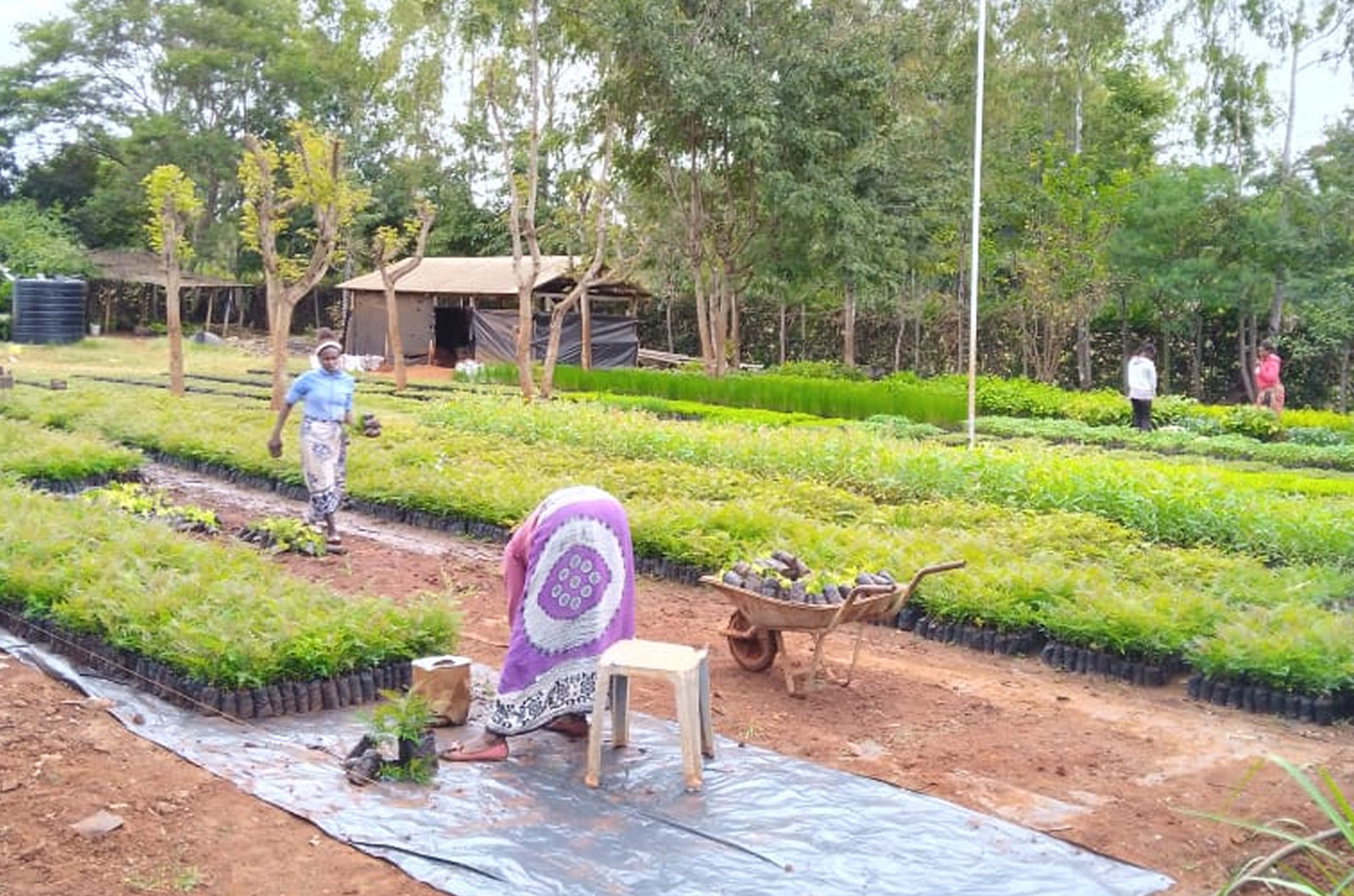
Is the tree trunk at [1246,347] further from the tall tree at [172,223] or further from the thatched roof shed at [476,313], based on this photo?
the tall tree at [172,223]

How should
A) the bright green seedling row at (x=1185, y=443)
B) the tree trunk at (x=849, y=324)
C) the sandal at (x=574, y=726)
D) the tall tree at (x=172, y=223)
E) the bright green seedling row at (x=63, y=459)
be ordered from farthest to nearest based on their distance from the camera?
the tree trunk at (x=849, y=324) → the tall tree at (x=172, y=223) → the bright green seedling row at (x=1185, y=443) → the bright green seedling row at (x=63, y=459) → the sandal at (x=574, y=726)

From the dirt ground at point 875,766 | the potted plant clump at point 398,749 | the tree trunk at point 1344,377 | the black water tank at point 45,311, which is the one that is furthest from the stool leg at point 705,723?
→ the black water tank at point 45,311

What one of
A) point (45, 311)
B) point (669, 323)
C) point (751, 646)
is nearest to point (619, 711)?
point (751, 646)

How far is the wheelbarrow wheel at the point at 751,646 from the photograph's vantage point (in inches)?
277

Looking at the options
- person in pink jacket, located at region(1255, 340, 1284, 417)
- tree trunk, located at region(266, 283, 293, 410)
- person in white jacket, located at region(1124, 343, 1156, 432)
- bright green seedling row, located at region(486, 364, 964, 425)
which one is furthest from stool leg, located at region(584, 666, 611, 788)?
person in pink jacket, located at region(1255, 340, 1284, 417)

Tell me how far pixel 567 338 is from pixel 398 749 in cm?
2707

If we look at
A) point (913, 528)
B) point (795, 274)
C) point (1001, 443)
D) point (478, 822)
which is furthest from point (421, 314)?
point (478, 822)

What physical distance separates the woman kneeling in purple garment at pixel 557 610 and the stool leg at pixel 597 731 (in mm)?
344

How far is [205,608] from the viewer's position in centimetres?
661

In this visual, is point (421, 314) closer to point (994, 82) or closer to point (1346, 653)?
point (994, 82)

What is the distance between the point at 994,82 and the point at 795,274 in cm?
691

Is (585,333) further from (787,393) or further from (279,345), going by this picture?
(279,345)

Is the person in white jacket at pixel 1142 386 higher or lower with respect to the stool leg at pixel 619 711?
higher

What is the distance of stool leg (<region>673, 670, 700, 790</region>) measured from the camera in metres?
5.32
